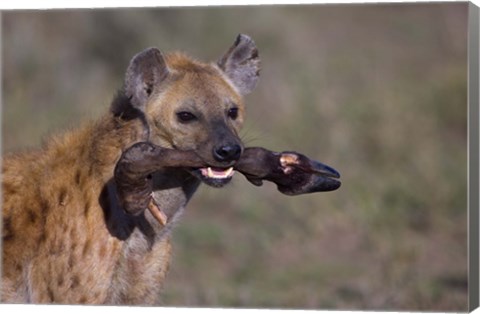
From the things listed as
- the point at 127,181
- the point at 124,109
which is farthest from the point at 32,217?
the point at 124,109

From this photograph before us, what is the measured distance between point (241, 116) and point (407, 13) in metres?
7.03

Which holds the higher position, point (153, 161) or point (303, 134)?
point (303, 134)

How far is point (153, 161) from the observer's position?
16.0 ft

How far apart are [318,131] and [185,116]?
522 cm

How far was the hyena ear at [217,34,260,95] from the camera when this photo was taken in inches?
223

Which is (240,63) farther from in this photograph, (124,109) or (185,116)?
(124,109)

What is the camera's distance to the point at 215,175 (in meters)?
5.06

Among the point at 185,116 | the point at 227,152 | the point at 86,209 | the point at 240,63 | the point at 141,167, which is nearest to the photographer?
the point at 141,167

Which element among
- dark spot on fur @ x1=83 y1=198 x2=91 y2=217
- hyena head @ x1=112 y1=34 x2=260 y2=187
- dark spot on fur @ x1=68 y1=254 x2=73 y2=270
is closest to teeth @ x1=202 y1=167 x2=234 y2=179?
hyena head @ x1=112 y1=34 x2=260 y2=187

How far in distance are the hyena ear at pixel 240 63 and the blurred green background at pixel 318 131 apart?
2.14 feet

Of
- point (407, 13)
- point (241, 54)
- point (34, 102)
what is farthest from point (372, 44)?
point (241, 54)

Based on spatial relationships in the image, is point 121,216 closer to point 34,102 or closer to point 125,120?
point 125,120

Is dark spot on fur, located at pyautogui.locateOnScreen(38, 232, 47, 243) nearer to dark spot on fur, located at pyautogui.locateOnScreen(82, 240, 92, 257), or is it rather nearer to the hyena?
the hyena

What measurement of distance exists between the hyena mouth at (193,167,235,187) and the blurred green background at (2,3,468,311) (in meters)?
0.70
